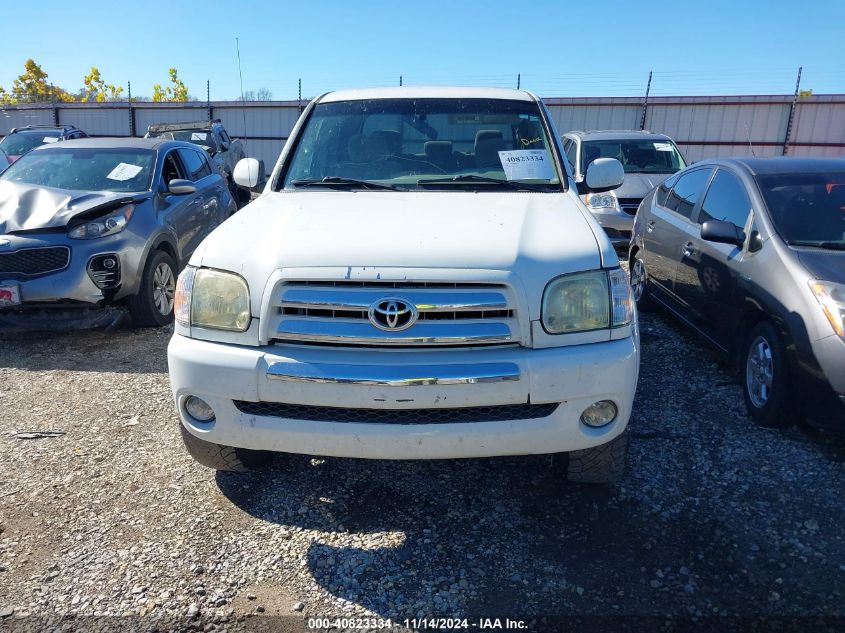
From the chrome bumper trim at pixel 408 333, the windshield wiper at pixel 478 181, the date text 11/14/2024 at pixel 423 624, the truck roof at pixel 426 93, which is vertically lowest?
the date text 11/14/2024 at pixel 423 624

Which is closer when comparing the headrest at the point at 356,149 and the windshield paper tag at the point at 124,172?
the headrest at the point at 356,149

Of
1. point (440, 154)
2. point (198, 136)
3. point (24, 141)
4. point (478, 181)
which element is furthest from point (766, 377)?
point (24, 141)

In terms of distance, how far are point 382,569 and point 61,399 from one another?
287 centimetres

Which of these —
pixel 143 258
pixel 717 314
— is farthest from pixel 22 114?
pixel 717 314

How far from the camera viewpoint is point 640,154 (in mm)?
9609

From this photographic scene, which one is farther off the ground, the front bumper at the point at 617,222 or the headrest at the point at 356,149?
the headrest at the point at 356,149

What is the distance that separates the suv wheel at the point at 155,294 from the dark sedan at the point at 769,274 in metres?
4.31

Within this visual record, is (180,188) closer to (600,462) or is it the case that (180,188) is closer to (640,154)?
(600,462)

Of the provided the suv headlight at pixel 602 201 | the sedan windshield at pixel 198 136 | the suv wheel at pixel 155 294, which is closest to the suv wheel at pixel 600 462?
the suv wheel at pixel 155 294

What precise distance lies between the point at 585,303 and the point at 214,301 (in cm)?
156

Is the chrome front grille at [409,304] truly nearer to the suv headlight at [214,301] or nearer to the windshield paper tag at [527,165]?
the suv headlight at [214,301]

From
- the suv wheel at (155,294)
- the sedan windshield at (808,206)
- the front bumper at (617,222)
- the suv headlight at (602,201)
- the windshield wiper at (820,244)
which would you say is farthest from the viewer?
the suv headlight at (602,201)

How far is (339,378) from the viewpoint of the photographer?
2.43 m

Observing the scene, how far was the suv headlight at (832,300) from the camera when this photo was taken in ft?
10.8
